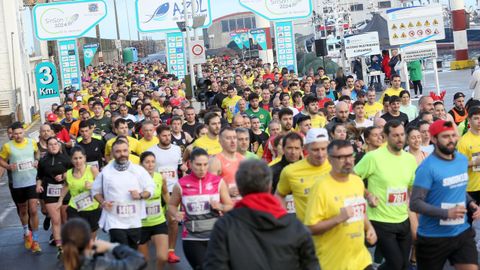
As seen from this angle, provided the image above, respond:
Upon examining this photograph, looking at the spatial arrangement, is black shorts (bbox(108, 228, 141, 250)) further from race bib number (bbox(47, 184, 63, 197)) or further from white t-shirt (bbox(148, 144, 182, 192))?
race bib number (bbox(47, 184, 63, 197))

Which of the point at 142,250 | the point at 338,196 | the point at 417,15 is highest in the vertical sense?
the point at 417,15

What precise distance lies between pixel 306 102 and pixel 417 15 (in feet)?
31.4

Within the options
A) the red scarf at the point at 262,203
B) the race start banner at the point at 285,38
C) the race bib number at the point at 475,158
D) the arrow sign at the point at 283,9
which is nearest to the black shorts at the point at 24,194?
the race bib number at the point at 475,158

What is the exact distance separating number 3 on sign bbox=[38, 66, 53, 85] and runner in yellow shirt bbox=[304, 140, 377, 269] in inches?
806

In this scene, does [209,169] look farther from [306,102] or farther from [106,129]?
[106,129]

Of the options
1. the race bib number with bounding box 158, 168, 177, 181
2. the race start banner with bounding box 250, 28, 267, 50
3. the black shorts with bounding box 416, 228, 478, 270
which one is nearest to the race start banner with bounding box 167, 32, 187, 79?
the race start banner with bounding box 250, 28, 267, 50

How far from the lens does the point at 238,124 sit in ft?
46.6

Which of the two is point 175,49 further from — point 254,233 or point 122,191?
point 254,233

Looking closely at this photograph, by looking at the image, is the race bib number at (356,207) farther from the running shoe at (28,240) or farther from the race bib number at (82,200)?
the running shoe at (28,240)

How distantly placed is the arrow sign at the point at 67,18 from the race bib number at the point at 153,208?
24.9 m

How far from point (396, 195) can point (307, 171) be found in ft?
3.24

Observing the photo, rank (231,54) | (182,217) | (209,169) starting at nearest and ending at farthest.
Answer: (182,217) < (209,169) < (231,54)

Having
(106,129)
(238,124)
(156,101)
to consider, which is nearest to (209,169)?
(238,124)

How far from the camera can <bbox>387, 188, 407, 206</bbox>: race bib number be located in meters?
8.37
